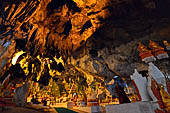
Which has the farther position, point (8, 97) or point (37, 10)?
point (37, 10)

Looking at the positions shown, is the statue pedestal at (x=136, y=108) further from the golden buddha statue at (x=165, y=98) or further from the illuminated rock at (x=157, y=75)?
the illuminated rock at (x=157, y=75)

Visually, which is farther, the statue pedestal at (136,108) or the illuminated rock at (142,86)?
the illuminated rock at (142,86)

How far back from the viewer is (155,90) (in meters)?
4.16

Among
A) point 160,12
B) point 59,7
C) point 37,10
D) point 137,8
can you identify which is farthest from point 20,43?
point 160,12

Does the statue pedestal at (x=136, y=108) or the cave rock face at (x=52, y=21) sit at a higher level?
the cave rock face at (x=52, y=21)

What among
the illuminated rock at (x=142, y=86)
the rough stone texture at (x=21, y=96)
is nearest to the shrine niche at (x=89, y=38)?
the rough stone texture at (x=21, y=96)

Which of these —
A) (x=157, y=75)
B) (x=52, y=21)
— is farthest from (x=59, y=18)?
(x=157, y=75)

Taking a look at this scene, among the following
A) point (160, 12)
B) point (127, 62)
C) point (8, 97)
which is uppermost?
point (160, 12)

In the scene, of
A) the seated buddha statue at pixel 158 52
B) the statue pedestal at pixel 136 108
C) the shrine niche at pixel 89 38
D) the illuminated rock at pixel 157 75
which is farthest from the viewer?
the shrine niche at pixel 89 38

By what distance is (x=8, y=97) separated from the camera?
5.69m

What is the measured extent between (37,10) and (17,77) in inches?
524

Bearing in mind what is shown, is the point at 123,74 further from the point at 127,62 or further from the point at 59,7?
the point at 59,7

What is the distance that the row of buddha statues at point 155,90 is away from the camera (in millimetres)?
3977

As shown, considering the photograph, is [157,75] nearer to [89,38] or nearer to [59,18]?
[89,38]
